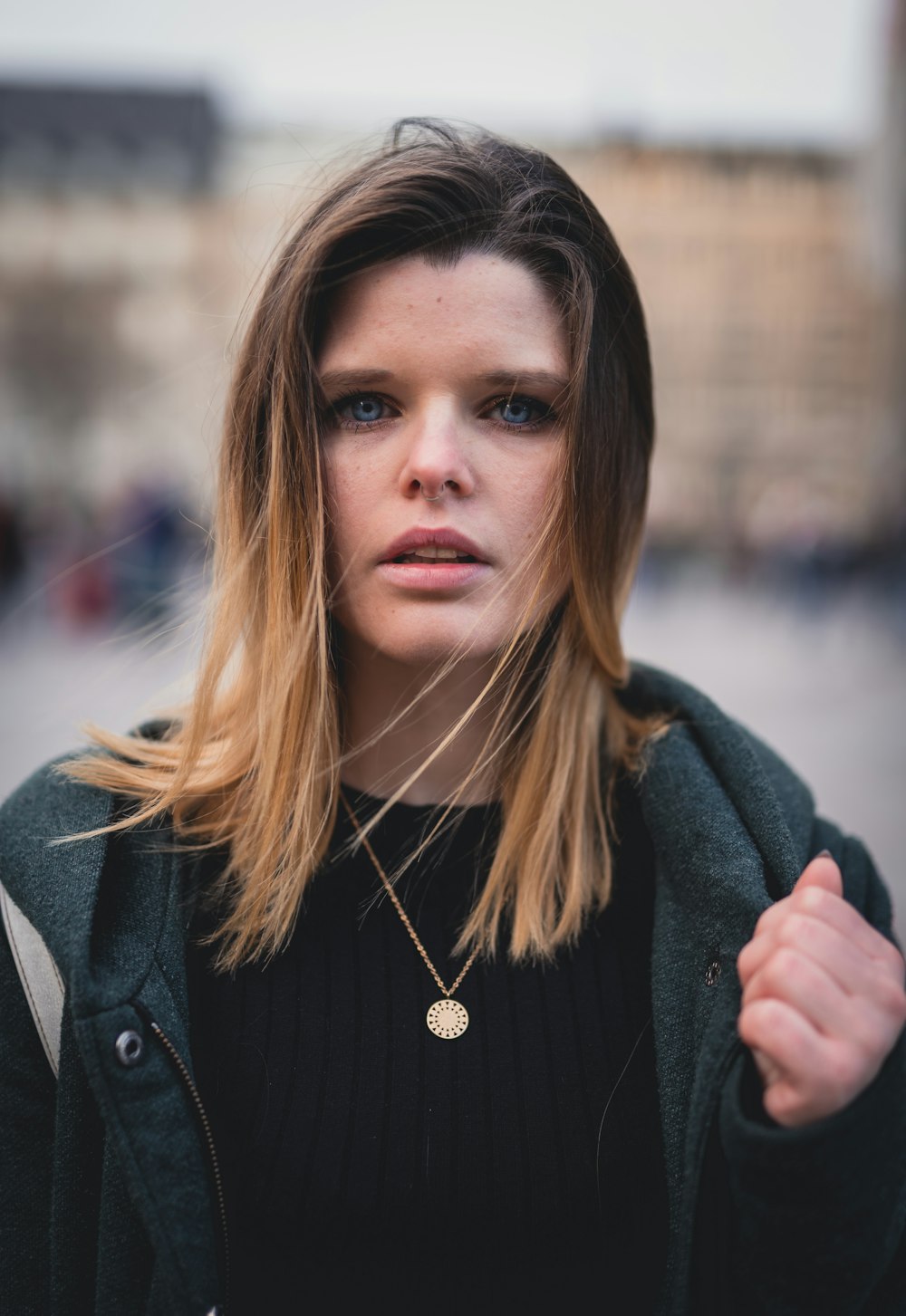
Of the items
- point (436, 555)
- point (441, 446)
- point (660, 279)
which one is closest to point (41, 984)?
point (436, 555)

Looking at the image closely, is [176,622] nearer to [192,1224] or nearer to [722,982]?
[192,1224]

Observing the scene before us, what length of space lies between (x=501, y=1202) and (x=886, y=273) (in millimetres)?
17282

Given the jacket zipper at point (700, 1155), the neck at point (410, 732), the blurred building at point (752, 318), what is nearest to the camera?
the jacket zipper at point (700, 1155)

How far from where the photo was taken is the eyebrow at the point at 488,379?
131cm

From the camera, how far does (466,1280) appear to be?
1185 mm

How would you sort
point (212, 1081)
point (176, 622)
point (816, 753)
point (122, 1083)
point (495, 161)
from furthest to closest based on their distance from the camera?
1. point (816, 753)
2. point (176, 622)
3. point (495, 161)
4. point (212, 1081)
5. point (122, 1083)

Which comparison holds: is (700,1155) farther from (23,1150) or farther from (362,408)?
(362,408)

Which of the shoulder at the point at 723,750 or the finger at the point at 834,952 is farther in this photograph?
the shoulder at the point at 723,750

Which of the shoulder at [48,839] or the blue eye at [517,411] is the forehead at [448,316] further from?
the shoulder at [48,839]

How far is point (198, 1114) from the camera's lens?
118 cm

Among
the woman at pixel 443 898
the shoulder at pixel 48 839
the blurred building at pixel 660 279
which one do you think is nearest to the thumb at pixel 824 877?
the woman at pixel 443 898

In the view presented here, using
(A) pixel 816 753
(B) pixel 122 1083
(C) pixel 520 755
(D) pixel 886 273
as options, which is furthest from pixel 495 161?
(D) pixel 886 273

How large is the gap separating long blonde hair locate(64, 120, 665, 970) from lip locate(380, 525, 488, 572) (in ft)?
0.38

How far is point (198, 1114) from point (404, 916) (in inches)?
14.4
